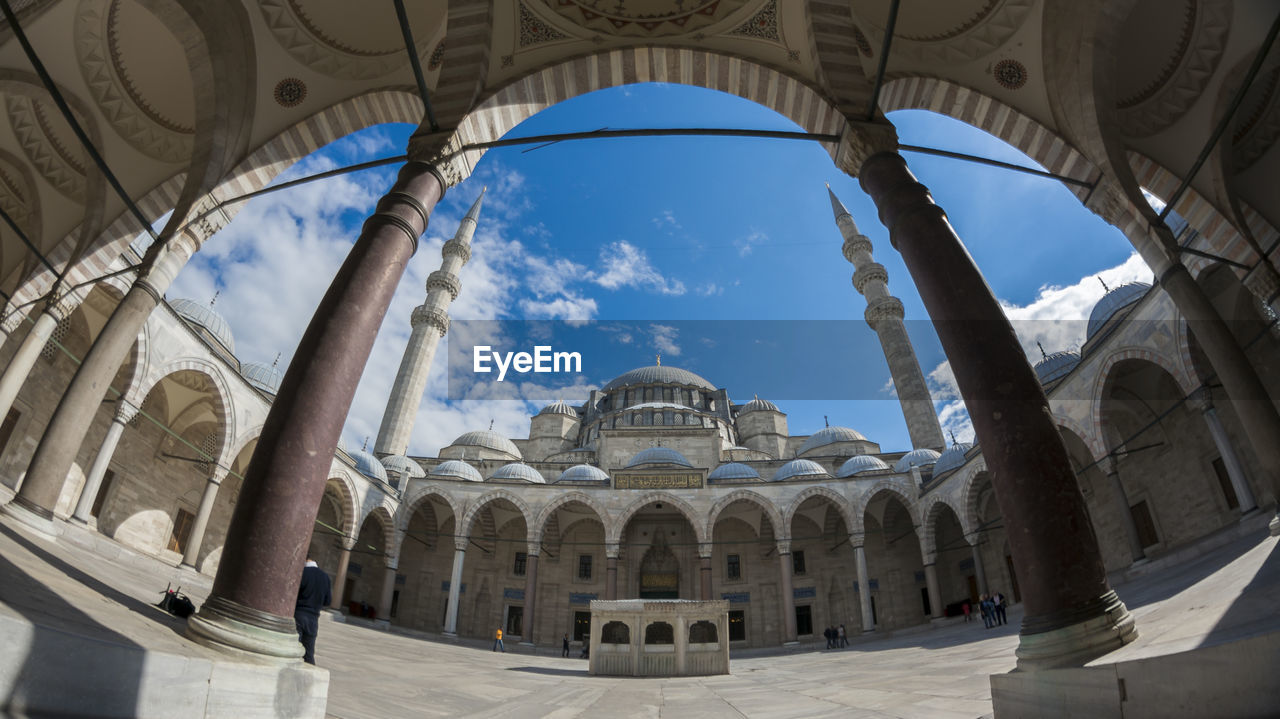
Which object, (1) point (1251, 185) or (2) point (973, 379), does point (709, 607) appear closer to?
(2) point (973, 379)

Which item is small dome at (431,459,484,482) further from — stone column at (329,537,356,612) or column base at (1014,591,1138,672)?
column base at (1014,591,1138,672)

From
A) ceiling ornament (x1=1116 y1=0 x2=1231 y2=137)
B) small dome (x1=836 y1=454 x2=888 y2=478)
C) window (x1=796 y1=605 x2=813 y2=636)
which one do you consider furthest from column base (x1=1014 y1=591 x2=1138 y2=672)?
window (x1=796 y1=605 x2=813 y2=636)

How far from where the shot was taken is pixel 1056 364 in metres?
20.1

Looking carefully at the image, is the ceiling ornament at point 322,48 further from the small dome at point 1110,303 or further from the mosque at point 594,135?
the small dome at point 1110,303

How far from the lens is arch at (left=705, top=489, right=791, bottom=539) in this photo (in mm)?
20469

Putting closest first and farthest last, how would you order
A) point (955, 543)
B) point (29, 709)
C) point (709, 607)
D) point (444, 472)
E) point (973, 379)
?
1. point (29, 709)
2. point (973, 379)
3. point (709, 607)
4. point (955, 543)
5. point (444, 472)

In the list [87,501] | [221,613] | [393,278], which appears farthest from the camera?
[87,501]

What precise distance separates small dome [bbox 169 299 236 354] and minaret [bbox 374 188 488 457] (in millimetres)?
6810

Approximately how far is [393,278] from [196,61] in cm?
474

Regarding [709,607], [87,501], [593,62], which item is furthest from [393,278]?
[87,501]

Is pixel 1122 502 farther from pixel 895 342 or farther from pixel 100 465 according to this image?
pixel 100 465

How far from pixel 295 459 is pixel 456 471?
20.0 meters

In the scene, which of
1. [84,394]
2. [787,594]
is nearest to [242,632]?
[84,394]

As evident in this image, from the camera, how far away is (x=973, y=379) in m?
3.78
